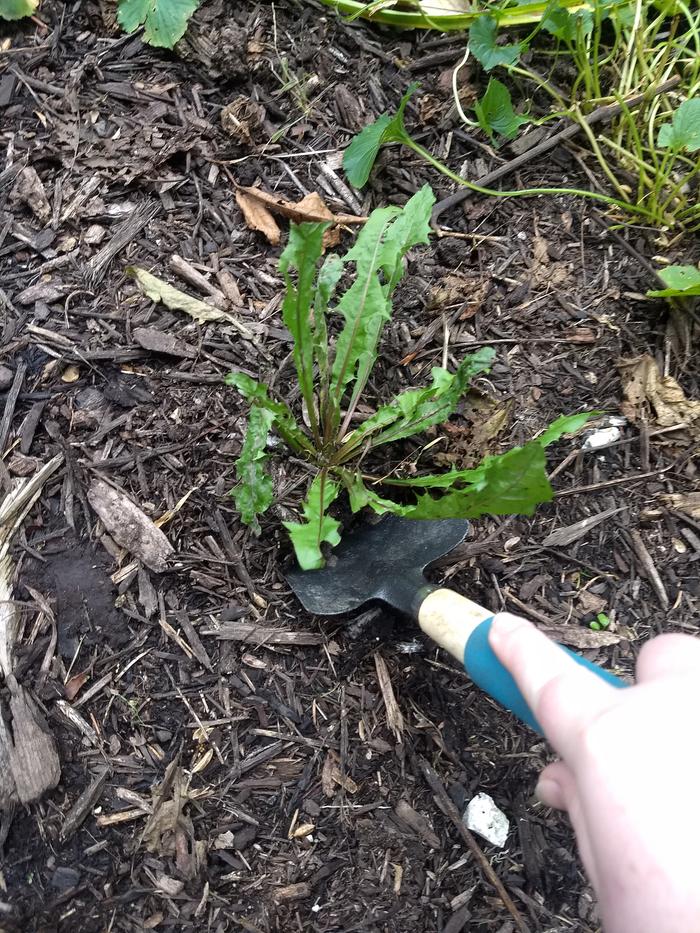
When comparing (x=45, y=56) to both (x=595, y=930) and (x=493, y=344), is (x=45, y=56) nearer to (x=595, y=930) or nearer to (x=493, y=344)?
(x=493, y=344)

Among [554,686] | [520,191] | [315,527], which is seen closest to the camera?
[554,686]

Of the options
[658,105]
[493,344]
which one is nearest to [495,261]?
[493,344]

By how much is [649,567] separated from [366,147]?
53.0 inches

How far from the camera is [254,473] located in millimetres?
1394

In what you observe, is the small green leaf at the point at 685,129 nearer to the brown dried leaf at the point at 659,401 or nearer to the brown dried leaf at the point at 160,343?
the brown dried leaf at the point at 659,401

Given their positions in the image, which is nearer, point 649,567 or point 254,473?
point 254,473

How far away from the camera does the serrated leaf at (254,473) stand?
4.40 ft

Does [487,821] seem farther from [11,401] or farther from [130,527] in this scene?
[11,401]

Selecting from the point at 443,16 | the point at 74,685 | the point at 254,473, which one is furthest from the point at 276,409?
the point at 443,16

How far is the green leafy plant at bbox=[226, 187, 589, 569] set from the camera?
1.38 meters

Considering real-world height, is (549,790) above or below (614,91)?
below

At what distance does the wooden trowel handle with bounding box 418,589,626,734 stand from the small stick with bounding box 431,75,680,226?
1.12m

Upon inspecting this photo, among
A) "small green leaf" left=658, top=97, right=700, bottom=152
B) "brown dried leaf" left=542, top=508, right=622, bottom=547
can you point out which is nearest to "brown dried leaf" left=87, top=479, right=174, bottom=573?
"brown dried leaf" left=542, top=508, right=622, bottom=547

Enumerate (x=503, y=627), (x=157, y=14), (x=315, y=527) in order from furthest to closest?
(x=157, y=14), (x=315, y=527), (x=503, y=627)
